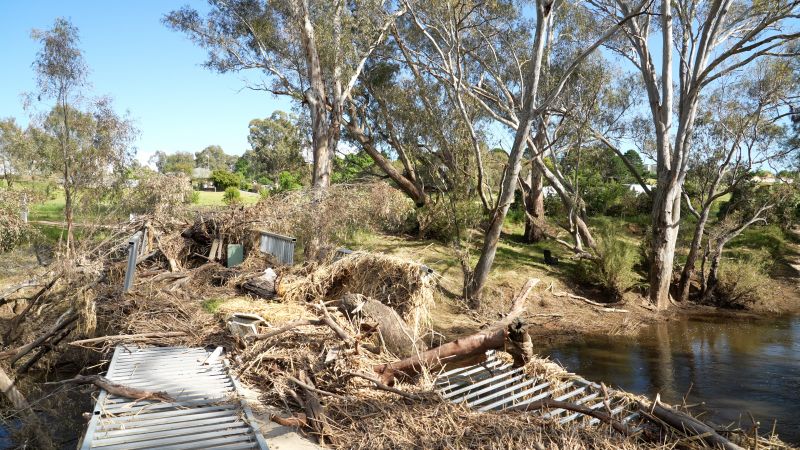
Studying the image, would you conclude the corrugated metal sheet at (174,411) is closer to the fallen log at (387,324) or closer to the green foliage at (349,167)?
the fallen log at (387,324)

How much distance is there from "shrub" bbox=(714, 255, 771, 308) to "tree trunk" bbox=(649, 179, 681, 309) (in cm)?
174

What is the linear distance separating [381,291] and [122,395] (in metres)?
3.72

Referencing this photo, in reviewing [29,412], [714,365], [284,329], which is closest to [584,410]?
[284,329]

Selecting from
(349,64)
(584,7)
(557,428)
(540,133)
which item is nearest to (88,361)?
(557,428)

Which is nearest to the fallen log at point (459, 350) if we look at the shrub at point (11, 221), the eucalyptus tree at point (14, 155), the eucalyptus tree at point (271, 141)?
the shrub at point (11, 221)

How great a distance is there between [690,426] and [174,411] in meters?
4.05

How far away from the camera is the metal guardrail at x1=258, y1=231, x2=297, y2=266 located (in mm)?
9578

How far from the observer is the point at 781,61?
16.1 metres

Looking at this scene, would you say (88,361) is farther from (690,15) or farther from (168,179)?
(690,15)

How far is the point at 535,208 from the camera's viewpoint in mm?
20062

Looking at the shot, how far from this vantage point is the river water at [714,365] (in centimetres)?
835

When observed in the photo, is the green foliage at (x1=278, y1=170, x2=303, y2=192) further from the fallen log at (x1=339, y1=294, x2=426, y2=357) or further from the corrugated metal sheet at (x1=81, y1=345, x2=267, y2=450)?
the corrugated metal sheet at (x1=81, y1=345, x2=267, y2=450)

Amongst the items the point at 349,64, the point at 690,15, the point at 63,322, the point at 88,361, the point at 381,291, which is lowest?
the point at 88,361

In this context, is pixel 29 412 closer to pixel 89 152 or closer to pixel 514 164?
pixel 514 164
